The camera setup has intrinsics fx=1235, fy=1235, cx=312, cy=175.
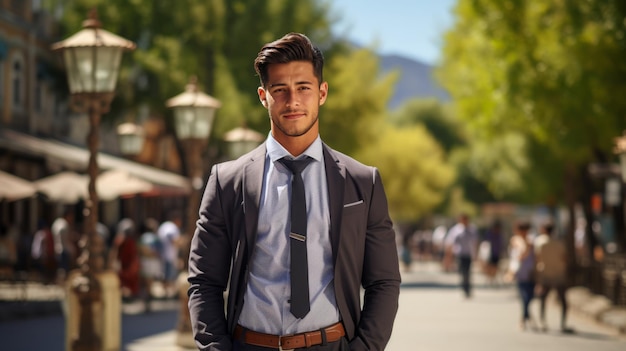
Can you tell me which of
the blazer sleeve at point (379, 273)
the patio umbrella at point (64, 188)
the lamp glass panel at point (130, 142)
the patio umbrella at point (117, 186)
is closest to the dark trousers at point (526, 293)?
the patio umbrella at point (117, 186)

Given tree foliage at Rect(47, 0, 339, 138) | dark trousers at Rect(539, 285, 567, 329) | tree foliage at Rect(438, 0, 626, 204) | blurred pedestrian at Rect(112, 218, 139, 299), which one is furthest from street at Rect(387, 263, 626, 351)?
tree foliage at Rect(47, 0, 339, 138)

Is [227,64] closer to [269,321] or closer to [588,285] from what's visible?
[588,285]

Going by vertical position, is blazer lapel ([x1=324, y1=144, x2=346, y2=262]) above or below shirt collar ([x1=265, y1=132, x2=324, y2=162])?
below

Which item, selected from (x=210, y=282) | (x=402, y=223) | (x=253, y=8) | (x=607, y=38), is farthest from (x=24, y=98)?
(x=402, y=223)

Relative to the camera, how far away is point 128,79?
3969 centimetres

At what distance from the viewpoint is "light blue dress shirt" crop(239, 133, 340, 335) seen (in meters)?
4.14

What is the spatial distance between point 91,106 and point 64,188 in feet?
41.7

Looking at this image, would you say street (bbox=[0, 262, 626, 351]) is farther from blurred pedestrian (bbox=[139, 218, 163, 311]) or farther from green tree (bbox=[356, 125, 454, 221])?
green tree (bbox=[356, 125, 454, 221])

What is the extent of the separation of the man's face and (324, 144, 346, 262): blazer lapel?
15 cm

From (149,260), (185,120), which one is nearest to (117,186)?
(149,260)

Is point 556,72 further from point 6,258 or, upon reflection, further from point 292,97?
point 292,97

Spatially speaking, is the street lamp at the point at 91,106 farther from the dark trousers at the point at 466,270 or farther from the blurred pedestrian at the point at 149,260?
the dark trousers at the point at 466,270

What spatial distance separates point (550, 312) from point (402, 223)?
77.5 metres

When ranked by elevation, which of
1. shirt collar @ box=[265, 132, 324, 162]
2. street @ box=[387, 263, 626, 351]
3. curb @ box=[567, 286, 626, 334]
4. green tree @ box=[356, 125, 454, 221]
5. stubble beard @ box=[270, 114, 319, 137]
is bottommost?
street @ box=[387, 263, 626, 351]
